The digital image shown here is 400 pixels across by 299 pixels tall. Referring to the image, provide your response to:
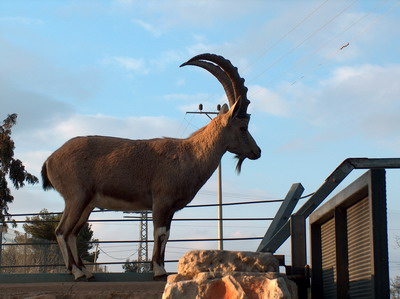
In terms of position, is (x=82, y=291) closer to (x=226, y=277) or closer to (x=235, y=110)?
(x=235, y=110)

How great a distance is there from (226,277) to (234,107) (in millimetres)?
4062

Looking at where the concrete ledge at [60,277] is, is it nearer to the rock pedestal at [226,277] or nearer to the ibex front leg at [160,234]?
the ibex front leg at [160,234]

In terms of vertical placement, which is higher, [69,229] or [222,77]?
[222,77]

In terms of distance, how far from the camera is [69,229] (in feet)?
25.3

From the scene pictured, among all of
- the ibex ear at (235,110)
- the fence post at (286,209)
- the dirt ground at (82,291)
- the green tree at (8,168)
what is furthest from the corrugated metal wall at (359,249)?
the green tree at (8,168)

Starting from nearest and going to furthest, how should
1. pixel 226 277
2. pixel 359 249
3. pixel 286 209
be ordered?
pixel 226 277, pixel 359 249, pixel 286 209

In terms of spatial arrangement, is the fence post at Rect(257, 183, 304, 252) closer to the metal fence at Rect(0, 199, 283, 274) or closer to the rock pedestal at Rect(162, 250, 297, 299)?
the metal fence at Rect(0, 199, 283, 274)

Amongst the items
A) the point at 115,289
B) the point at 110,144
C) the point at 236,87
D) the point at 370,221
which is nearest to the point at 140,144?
the point at 110,144

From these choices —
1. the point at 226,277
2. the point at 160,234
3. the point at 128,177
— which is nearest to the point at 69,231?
the point at 128,177

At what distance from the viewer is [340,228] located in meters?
6.27

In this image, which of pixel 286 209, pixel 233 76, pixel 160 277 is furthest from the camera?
pixel 286 209

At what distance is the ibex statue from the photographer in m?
7.69

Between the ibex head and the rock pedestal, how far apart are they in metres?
3.80

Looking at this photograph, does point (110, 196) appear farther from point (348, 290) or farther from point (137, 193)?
point (348, 290)
